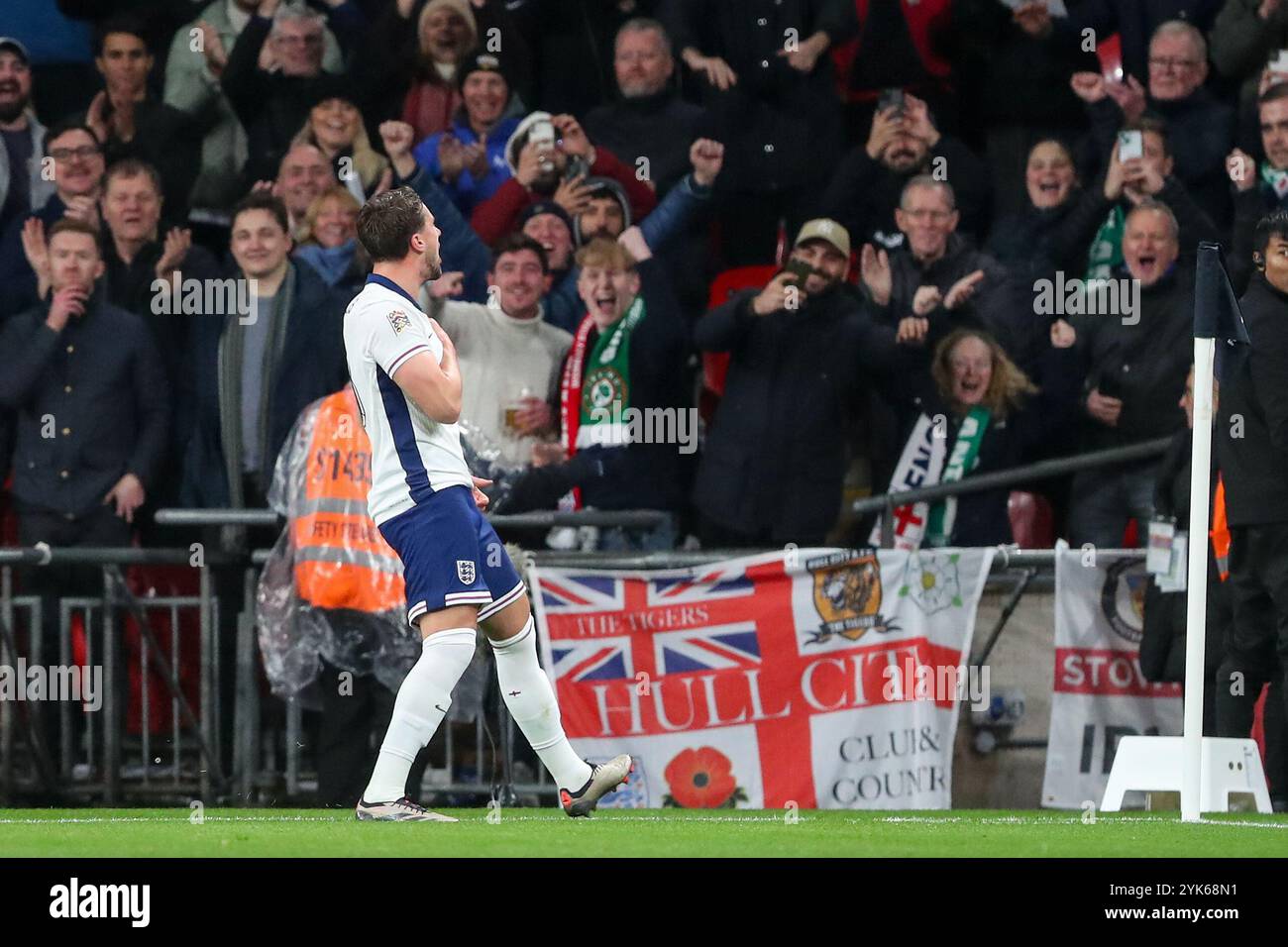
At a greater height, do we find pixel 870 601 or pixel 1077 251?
pixel 1077 251

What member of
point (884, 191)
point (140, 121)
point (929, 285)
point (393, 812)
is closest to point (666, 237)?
point (884, 191)

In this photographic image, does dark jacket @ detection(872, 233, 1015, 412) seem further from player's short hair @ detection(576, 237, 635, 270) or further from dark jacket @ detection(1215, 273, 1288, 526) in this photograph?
dark jacket @ detection(1215, 273, 1288, 526)

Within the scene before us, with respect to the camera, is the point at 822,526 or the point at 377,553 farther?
the point at 822,526

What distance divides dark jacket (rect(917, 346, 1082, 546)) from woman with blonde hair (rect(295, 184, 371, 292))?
3.20m

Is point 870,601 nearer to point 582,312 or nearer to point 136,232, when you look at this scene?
point 582,312

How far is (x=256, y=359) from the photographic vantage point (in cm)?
1284

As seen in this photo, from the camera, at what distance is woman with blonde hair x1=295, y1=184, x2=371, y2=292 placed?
42.3 feet

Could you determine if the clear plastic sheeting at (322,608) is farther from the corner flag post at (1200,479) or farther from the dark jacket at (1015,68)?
the dark jacket at (1015,68)

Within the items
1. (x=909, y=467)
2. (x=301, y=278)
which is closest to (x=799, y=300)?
(x=909, y=467)

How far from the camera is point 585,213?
13164 mm

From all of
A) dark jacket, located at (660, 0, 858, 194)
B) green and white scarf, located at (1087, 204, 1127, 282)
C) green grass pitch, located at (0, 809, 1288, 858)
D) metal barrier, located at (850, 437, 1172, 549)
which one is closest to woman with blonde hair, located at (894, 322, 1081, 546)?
A: metal barrier, located at (850, 437, 1172, 549)
